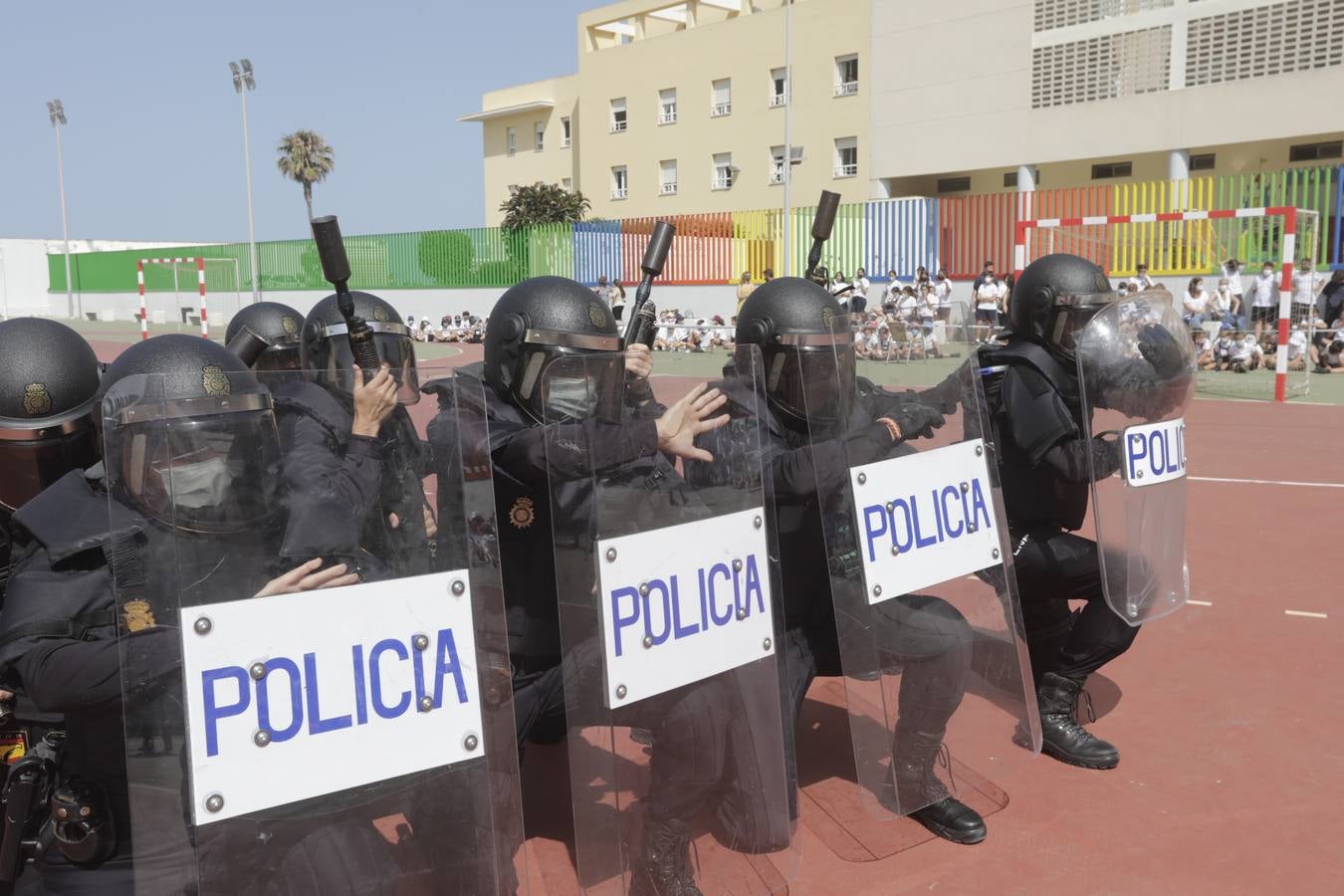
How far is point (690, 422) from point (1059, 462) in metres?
1.66

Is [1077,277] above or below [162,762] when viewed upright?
above

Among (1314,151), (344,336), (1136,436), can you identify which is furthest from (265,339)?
(1314,151)

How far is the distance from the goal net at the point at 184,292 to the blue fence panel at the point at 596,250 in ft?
28.5

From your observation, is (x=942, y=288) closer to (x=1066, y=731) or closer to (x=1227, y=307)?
(x=1227, y=307)

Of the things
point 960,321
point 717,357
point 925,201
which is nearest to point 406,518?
point 717,357

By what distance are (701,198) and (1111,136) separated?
1442 cm

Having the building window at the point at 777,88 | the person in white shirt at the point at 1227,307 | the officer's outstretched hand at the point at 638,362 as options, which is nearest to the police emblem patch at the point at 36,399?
the officer's outstretched hand at the point at 638,362

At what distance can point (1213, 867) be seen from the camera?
120 inches

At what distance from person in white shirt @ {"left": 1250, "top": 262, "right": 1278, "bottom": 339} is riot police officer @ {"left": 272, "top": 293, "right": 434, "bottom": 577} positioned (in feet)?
60.2

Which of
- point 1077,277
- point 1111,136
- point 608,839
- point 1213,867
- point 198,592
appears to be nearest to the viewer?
point 198,592

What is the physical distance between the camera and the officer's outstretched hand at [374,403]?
1.97 m

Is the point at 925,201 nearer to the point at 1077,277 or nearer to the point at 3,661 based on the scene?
the point at 1077,277

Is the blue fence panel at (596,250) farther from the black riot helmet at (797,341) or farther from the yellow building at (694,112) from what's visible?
the black riot helmet at (797,341)

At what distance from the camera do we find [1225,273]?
18484 mm
